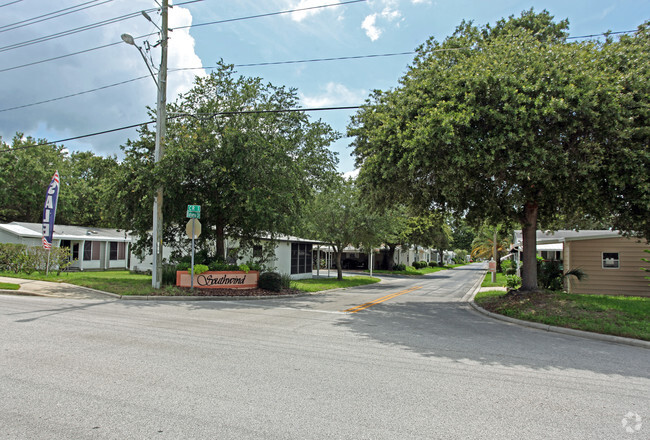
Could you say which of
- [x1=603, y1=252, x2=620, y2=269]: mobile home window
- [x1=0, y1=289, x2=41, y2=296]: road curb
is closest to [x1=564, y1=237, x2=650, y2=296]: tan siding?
[x1=603, y1=252, x2=620, y2=269]: mobile home window

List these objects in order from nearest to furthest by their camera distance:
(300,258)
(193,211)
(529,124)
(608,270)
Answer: (529,124) < (193,211) < (608,270) < (300,258)

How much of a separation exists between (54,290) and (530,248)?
1743cm

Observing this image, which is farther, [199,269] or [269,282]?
[269,282]

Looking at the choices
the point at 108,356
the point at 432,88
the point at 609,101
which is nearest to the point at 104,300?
the point at 108,356

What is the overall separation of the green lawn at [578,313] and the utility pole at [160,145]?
12388 mm

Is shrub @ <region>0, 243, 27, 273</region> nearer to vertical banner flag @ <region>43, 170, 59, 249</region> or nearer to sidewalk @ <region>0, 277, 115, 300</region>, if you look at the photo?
vertical banner flag @ <region>43, 170, 59, 249</region>

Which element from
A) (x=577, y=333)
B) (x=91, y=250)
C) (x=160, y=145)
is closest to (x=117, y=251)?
(x=91, y=250)

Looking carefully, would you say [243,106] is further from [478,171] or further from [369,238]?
[369,238]

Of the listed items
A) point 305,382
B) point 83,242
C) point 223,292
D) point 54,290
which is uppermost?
point 83,242

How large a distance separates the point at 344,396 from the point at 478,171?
9181 millimetres

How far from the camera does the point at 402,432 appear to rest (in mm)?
3777

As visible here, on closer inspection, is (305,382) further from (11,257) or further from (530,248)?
(11,257)

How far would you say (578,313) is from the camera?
1081 cm

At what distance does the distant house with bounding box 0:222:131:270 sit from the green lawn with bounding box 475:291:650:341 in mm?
24149
